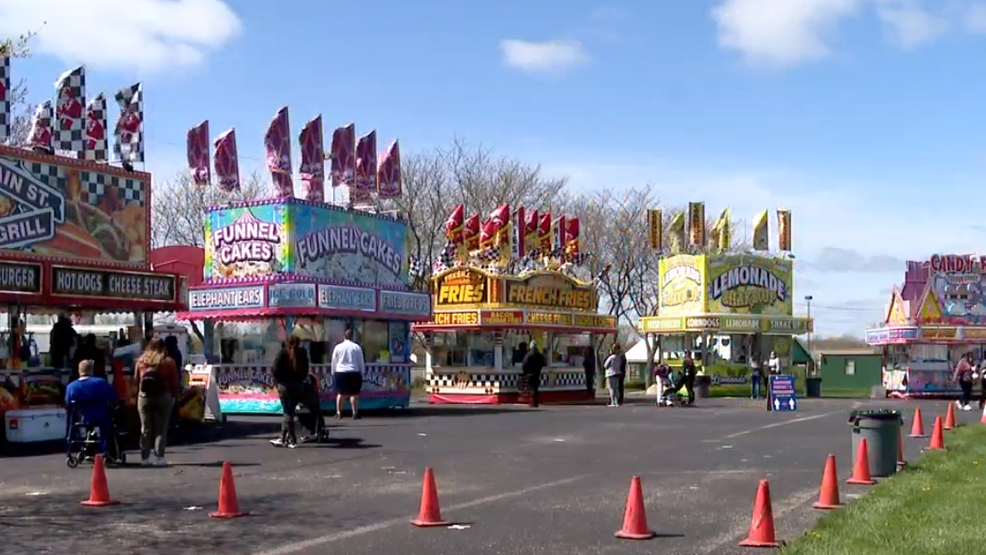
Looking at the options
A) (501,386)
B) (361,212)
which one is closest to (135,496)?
(361,212)

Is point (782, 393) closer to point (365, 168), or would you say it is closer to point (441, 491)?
point (365, 168)

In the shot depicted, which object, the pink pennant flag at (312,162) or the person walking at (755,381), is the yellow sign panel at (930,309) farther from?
the pink pennant flag at (312,162)

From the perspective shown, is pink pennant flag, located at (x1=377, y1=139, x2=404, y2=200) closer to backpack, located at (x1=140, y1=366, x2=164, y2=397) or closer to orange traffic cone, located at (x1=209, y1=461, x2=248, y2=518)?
backpack, located at (x1=140, y1=366, x2=164, y2=397)

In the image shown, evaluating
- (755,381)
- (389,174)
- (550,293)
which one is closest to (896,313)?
(755,381)

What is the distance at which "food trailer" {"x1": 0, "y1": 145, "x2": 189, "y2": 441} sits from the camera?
20.3 metres

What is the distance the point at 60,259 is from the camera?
2148 cm

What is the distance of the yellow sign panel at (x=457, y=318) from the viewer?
36.5 metres

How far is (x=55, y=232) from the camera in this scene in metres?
21.8

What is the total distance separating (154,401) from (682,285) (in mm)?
32562

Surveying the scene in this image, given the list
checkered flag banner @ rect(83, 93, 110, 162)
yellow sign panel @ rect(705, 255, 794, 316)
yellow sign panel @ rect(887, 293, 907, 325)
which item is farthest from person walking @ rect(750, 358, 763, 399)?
checkered flag banner @ rect(83, 93, 110, 162)

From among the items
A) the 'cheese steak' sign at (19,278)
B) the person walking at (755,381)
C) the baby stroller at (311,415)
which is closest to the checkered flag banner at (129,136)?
the 'cheese steak' sign at (19,278)

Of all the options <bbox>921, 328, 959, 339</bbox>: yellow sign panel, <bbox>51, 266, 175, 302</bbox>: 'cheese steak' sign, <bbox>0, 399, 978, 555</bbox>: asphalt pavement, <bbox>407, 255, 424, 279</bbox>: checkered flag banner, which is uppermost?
<bbox>407, 255, 424, 279</bbox>: checkered flag banner

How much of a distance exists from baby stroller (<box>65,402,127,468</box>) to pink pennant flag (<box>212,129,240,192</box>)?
12.9 metres

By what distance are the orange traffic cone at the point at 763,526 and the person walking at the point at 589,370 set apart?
91.9 feet
